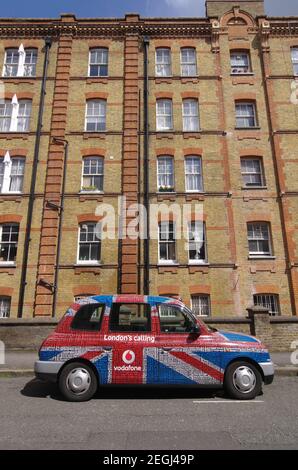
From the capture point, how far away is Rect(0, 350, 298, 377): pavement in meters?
8.38

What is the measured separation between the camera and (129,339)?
253 inches

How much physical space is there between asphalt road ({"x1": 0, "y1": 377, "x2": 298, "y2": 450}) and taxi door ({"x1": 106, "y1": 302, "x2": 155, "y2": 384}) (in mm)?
508

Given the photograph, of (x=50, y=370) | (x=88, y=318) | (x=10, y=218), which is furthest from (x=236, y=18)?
(x=50, y=370)

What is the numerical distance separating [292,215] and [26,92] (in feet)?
51.7

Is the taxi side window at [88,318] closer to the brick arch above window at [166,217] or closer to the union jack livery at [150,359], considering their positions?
the union jack livery at [150,359]

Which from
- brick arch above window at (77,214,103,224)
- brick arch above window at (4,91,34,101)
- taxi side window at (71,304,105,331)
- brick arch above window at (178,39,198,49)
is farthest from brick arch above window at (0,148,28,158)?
taxi side window at (71,304,105,331)

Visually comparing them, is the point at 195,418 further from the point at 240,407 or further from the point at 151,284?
the point at 151,284

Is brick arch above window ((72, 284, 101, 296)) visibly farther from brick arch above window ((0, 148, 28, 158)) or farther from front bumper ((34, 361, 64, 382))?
front bumper ((34, 361, 64, 382))

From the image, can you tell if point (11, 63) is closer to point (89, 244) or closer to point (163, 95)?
point (163, 95)

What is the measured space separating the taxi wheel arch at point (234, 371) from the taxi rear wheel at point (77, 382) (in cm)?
263

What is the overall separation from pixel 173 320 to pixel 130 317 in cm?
90

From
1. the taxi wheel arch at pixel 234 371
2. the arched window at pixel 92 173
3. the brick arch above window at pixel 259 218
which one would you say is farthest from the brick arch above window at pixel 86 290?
the taxi wheel arch at pixel 234 371

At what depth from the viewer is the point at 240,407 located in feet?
19.3

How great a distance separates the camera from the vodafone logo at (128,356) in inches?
249
